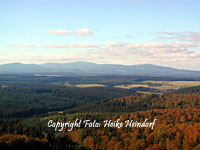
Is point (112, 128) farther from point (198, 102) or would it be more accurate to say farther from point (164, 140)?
point (198, 102)

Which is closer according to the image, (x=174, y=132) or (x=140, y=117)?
(x=174, y=132)

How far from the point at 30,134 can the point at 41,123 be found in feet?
112

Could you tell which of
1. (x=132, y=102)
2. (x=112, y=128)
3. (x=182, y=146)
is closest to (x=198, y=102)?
(x=132, y=102)

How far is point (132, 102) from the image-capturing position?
590ft

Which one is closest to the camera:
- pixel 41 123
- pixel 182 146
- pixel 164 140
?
pixel 182 146

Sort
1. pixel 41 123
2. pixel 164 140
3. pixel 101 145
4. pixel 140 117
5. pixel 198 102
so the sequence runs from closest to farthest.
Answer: pixel 164 140, pixel 101 145, pixel 140 117, pixel 41 123, pixel 198 102

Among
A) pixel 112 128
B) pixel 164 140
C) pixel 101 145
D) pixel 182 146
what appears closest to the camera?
pixel 182 146

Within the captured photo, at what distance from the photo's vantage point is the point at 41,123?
128125 mm

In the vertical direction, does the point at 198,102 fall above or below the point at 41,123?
above

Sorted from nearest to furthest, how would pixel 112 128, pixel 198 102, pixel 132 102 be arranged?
1. pixel 112 128
2. pixel 198 102
3. pixel 132 102

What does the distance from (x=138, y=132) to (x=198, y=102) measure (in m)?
71.0

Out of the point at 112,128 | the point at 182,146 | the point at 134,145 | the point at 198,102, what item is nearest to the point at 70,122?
the point at 112,128

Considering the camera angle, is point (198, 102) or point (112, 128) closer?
point (112, 128)

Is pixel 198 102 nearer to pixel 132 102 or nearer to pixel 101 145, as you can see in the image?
pixel 132 102
